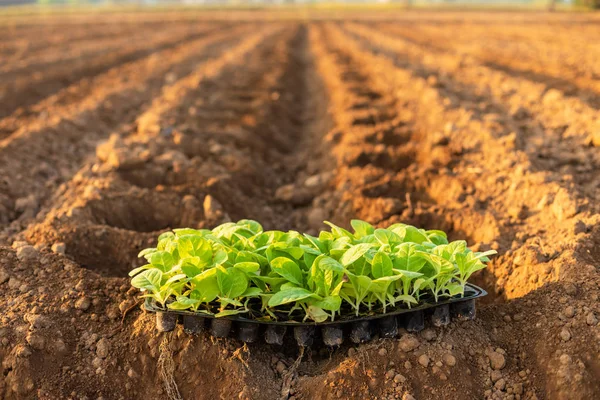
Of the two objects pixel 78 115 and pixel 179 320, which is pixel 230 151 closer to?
pixel 78 115

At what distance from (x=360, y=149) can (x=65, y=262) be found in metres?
3.21

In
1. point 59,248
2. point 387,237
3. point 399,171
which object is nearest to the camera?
point 387,237

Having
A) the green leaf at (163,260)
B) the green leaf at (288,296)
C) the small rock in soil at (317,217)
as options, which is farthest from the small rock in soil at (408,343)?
the small rock in soil at (317,217)

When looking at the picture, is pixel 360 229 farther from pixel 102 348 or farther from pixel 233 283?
pixel 102 348

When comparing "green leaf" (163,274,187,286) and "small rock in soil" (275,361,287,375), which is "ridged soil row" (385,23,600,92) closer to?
"small rock in soil" (275,361,287,375)

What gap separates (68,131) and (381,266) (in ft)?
16.7

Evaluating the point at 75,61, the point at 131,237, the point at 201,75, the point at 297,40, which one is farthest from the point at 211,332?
the point at 297,40

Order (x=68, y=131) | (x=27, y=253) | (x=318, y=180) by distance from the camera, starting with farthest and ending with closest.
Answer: (x=68, y=131), (x=318, y=180), (x=27, y=253)

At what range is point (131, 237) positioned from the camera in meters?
3.92

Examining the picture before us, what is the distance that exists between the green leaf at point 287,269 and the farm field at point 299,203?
464 mm

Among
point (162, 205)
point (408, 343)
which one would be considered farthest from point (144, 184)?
point (408, 343)

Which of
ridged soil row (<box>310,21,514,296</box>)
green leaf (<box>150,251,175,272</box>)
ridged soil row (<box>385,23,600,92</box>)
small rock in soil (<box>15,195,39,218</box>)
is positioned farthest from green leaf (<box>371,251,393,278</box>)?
ridged soil row (<box>385,23,600,92</box>)

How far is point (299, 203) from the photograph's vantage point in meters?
5.11

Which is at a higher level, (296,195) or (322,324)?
(322,324)
